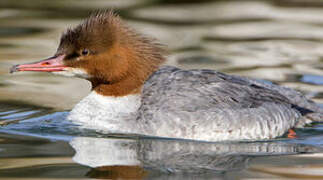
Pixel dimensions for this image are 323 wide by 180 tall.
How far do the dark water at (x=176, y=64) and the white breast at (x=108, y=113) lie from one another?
0.11 m

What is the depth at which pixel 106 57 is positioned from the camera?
7805mm

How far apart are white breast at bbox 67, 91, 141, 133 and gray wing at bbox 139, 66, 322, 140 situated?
0.15m

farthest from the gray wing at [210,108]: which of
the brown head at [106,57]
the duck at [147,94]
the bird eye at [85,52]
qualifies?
the bird eye at [85,52]

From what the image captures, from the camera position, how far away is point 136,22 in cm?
1386

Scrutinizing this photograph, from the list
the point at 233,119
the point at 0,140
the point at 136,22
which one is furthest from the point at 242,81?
the point at 136,22

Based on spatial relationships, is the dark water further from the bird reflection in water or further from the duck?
the duck

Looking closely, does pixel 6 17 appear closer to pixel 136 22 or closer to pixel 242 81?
pixel 136 22

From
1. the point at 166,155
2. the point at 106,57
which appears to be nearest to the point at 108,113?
the point at 106,57

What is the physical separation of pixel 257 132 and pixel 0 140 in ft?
9.13

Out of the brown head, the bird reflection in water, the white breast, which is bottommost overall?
the bird reflection in water

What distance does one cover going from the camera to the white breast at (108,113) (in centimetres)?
790

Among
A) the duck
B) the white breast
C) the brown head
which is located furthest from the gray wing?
the brown head

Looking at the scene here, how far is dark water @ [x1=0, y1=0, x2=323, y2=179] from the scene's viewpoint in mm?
6707

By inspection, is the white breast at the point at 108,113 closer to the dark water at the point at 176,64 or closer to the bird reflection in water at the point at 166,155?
the dark water at the point at 176,64
